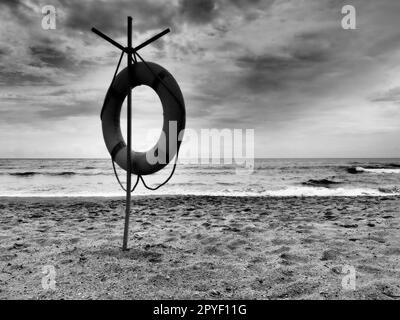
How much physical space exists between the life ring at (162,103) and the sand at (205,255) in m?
1.01

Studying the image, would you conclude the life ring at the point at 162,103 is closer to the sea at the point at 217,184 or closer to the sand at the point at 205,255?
the sand at the point at 205,255

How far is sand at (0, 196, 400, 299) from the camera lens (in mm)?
2350

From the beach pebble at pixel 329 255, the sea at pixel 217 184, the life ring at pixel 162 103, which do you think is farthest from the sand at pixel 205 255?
the sea at pixel 217 184

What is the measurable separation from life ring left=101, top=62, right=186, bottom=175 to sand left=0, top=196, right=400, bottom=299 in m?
1.01

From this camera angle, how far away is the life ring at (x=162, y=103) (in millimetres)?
3291

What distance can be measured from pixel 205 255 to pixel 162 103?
175 cm

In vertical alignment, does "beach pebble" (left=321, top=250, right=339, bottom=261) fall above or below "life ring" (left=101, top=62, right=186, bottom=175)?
below

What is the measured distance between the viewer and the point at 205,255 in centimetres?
315

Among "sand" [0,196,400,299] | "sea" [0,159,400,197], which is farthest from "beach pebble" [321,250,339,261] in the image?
"sea" [0,159,400,197]

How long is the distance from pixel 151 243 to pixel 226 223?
1458 millimetres

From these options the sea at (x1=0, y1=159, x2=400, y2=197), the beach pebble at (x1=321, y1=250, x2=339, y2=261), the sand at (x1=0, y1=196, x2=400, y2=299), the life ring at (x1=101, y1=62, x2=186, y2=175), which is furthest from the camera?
the sea at (x1=0, y1=159, x2=400, y2=197)

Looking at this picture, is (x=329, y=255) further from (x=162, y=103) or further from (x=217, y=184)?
(x=217, y=184)

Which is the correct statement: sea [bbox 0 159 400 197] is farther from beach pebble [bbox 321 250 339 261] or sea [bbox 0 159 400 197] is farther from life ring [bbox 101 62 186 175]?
beach pebble [bbox 321 250 339 261]
